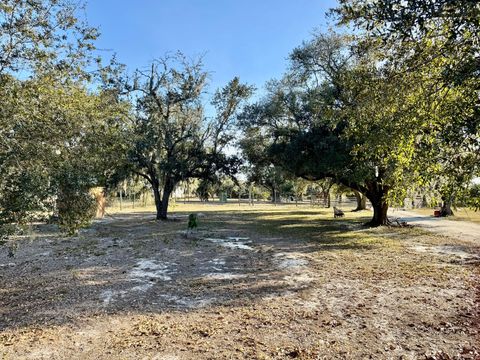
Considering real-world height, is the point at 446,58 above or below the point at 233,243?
above

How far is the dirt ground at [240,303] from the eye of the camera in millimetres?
3984

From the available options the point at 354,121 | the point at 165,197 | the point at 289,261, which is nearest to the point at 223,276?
the point at 289,261

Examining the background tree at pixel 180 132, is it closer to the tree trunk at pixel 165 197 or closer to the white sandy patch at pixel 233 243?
the tree trunk at pixel 165 197

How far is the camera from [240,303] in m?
5.55

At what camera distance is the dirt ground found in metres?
3.98

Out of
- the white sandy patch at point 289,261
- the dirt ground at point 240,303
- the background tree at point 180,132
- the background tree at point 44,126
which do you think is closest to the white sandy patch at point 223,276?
the dirt ground at point 240,303

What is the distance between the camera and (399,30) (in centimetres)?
359

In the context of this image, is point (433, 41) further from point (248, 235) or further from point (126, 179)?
point (126, 179)

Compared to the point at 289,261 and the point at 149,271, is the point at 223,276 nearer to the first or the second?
the point at 149,271

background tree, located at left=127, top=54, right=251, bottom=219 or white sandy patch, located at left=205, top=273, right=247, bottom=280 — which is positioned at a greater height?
background tree, located at left=127, top=54, right=251, bottom=219

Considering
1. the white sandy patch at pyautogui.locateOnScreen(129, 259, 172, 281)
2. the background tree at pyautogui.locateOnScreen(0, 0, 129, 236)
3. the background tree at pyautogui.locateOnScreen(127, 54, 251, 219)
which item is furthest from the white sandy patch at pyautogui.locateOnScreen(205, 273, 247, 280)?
the background tree at pyautogui.locateOnScreen(127, 54, 251, 219)

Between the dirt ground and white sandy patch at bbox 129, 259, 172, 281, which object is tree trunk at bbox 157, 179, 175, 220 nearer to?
the dirt ground

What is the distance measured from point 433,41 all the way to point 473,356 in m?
3.84

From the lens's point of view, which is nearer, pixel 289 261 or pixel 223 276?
pixel 223 276
